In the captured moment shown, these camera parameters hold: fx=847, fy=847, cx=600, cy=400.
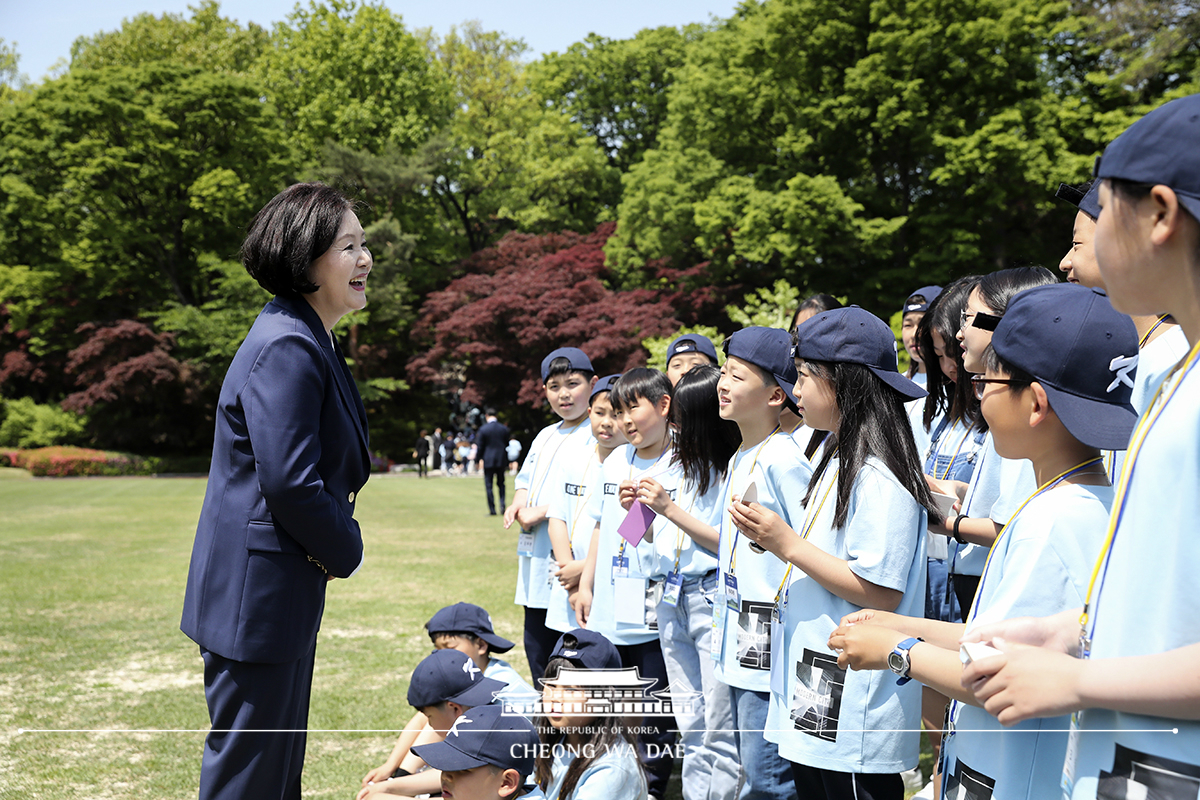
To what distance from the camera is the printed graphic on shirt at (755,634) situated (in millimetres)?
3020

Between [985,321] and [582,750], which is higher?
[985,321]

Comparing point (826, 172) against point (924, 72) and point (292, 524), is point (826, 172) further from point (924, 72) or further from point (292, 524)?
point (292, 524)

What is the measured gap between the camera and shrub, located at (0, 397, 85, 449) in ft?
113

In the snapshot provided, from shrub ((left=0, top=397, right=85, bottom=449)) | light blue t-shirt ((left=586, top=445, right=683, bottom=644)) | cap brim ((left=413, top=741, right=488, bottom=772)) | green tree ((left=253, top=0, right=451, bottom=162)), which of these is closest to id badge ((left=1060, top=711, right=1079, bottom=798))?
cap brim ((left=413, top=741, right=488, bottom=772))

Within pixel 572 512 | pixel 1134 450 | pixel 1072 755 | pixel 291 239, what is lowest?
pixel 572 512

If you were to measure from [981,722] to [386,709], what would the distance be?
Answer: 448 centimetres

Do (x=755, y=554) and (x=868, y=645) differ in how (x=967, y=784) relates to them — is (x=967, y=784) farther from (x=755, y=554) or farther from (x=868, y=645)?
(x=755, y=554)

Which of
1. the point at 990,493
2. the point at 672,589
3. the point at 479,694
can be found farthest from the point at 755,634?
the point at 479,694

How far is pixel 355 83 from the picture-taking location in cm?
4381

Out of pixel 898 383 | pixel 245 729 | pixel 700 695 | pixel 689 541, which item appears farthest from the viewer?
pixel 689 541

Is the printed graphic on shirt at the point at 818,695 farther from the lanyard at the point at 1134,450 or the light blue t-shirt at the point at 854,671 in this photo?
the lanyard at the point at 1134,450

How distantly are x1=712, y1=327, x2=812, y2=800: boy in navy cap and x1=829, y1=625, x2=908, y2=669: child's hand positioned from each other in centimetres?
105

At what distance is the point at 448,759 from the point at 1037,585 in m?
1.78

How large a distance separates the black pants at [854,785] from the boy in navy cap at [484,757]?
88 cm
